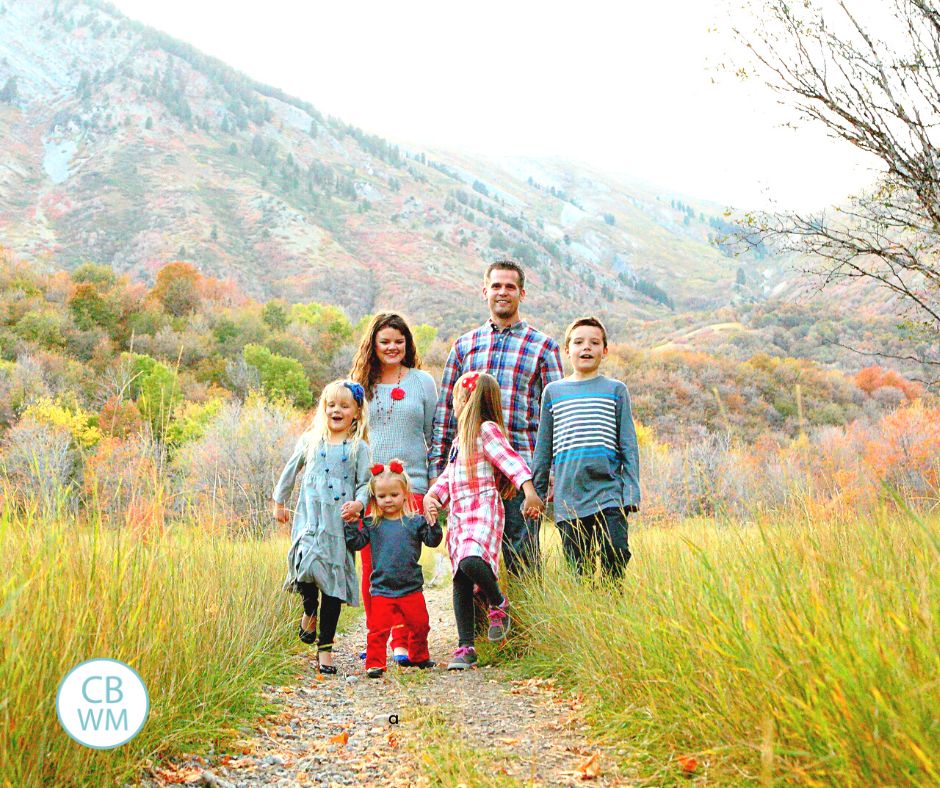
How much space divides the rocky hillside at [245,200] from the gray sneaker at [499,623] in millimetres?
72424

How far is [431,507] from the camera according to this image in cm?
482

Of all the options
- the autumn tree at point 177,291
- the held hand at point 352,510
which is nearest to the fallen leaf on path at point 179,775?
the held hand at point 352,510

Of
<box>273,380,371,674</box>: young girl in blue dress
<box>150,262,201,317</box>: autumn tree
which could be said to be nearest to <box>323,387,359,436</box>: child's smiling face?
<box>273,380,371,674</box>: young girl in blue dress

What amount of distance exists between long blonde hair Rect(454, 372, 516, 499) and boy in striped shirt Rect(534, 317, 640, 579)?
30cm

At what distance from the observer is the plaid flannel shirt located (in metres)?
5.13

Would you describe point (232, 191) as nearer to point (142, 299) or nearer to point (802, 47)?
point (142, 299)

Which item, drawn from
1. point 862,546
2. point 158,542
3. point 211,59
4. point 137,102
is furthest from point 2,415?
point 211,59

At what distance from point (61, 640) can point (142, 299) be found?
5299 centimetres

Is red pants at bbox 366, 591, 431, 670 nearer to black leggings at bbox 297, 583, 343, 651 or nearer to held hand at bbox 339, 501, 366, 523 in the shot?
black leggings at bbox 297, 583, 343, 651

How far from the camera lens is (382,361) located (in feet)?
Result: 17.3

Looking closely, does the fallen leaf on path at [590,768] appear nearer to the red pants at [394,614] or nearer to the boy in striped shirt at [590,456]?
the boy in striped shirt at [590,456]

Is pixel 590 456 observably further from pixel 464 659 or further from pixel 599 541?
pixel 464 659

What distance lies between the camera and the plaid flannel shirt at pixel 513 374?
513cm

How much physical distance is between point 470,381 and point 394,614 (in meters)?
1.48
